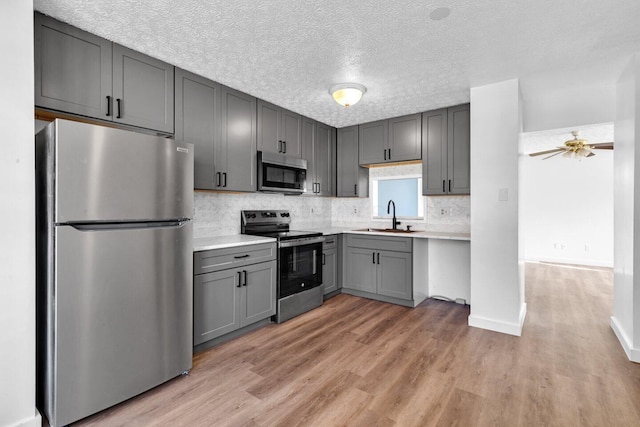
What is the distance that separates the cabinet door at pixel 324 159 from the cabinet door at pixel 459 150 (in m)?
1.64

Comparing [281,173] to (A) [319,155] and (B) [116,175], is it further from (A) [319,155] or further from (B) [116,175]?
(B) [116,175]

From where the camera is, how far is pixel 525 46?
7.41ft

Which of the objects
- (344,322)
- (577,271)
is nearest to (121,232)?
(344,322)

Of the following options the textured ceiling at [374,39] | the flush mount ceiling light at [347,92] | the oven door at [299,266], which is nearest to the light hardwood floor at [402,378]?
the oven door at [299,266]

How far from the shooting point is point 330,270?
13.2 feet

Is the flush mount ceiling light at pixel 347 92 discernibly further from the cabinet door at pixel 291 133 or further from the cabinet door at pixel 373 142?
the cabinet door at pixel 373 142

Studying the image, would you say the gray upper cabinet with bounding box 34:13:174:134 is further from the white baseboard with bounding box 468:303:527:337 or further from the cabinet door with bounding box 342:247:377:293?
the white baseboard with bounding box 468:303:527:337

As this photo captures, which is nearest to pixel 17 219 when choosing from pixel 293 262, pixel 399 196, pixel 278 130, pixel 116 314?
pixel 116 314

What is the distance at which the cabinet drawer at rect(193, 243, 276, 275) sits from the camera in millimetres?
2480

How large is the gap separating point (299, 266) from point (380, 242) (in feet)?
3.65

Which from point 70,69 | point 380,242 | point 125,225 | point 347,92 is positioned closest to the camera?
point 125,225

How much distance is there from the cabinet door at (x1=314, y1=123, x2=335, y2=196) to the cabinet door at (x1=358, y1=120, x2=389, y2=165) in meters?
0.45

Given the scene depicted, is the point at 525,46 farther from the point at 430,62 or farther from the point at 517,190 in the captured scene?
the point at 517,190

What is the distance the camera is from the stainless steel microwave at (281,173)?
131 inches
